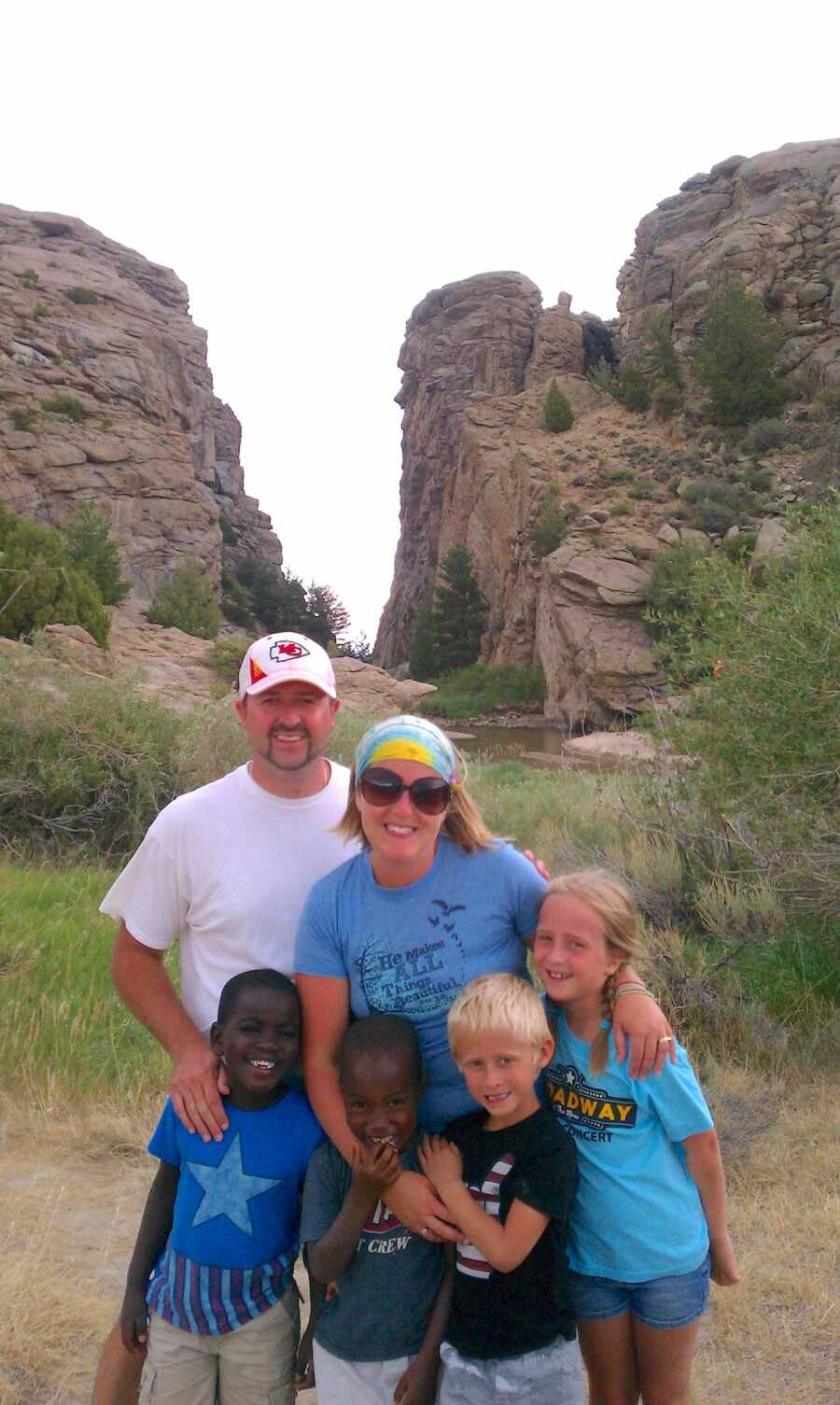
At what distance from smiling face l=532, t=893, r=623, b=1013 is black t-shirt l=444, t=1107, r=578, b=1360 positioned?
298 millimetres

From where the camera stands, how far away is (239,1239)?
2.21 metres

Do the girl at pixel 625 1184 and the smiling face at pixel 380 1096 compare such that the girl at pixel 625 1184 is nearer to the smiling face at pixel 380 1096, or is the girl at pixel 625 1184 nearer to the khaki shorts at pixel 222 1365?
the smiling face at pixel 380 1096

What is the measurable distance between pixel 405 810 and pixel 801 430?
135ft

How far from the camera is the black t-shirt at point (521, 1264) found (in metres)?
2.05

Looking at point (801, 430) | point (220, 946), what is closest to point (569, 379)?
point (801, 430)

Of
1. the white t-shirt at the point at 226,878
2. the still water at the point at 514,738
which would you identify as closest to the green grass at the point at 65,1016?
the white t-shirt at the point at 226,878

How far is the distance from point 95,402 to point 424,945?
1662 inches

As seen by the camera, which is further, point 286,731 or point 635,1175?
point 286,731

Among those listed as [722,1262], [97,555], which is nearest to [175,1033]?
[722,1262]

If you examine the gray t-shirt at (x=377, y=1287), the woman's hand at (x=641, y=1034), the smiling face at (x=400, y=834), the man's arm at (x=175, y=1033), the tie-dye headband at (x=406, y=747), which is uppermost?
the tie-dye headband at (x=406, y=747)

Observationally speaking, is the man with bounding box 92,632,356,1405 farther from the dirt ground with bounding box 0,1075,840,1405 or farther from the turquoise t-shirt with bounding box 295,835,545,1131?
the dirt ground with bounding box 0,1075,840,1405

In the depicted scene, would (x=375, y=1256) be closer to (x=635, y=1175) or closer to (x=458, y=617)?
(x=635, y=1175)

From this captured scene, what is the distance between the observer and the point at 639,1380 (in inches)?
88.5

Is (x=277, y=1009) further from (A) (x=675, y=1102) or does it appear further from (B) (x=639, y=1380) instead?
(B) (x=639, y=1380)
